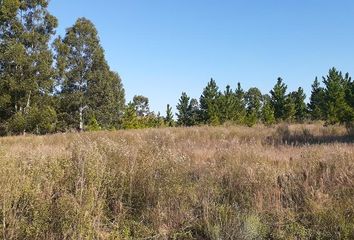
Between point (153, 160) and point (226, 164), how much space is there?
69.5 inches

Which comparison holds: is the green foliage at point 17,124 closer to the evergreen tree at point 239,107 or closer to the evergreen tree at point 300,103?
the evergreen tree at point 239,107

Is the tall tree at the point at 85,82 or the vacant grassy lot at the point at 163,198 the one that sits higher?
the tall tree at the point at 85,82

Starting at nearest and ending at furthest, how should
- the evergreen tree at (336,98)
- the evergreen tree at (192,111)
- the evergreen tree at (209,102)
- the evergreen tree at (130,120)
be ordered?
the evergreen tree at (130,120)
the evergreen tree at (336,98)
the evergreen tree at (209,102)
the evergreen tree at (192,111)

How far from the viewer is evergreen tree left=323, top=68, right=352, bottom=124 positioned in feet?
141

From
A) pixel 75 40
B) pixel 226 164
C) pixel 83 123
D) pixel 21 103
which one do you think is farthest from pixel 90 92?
pixel 226 164

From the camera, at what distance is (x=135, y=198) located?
5465mm

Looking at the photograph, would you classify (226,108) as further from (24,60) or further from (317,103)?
(24,60)

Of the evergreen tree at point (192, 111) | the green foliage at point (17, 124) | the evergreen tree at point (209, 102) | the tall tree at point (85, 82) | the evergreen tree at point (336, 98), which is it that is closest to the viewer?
the green foliage at point (17, 124)

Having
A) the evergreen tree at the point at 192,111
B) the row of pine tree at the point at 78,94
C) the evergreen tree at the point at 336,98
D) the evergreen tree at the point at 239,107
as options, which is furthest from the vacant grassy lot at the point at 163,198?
the evergreen tree at the point at 192,111

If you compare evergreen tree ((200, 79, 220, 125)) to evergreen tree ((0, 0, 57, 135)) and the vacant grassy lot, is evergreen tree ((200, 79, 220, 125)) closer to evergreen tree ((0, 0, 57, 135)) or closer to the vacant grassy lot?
evergreen tree ((0, 0, 57, 135))

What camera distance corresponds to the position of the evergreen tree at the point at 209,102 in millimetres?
48656

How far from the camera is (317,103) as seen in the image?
54.7m

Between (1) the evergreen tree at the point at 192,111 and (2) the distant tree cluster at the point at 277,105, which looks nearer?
(2) the distant tree cluster at the point at 277,105

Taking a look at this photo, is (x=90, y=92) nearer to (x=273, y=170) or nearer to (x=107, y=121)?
(x=107, y=121)
